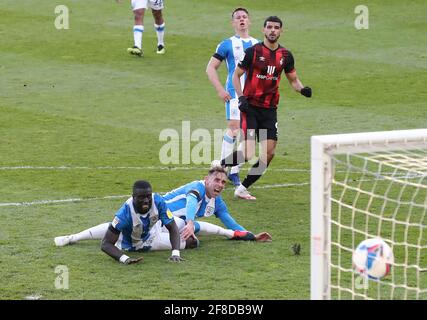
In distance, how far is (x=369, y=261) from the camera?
7812 millimetres

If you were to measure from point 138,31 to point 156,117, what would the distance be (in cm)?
417

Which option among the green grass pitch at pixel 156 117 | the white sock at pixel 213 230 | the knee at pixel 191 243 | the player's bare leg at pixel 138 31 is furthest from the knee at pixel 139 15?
the knee at pixel 191 243

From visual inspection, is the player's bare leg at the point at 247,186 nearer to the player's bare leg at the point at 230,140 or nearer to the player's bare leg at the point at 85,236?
the player's bare leg at the point at 230,140

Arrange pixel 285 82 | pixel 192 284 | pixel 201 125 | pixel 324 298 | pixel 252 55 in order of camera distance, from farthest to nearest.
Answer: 1. pixel 285 82
2. pixel 201 125
3. pixel 252 55
4. pixel 192 284
5. pixel 324 298

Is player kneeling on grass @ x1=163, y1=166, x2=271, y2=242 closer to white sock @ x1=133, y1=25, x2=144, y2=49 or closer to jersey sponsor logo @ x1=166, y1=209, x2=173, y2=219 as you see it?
jersey sponsor logo @ x1=166, y1=209, x2=173, y2=219

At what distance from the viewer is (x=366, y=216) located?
1156 cm

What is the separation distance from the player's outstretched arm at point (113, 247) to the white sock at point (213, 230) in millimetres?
998

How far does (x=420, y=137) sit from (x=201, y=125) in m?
8.18

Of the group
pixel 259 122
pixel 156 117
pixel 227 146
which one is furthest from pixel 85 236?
pixel 156 117

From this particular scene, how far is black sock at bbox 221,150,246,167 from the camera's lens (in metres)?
12.9

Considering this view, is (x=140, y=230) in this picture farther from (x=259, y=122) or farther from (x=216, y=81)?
(x=216, y=81)

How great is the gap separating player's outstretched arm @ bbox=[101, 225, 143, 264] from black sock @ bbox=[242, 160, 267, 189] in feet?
9.16

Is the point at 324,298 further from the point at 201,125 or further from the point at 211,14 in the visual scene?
the point at 211,14
